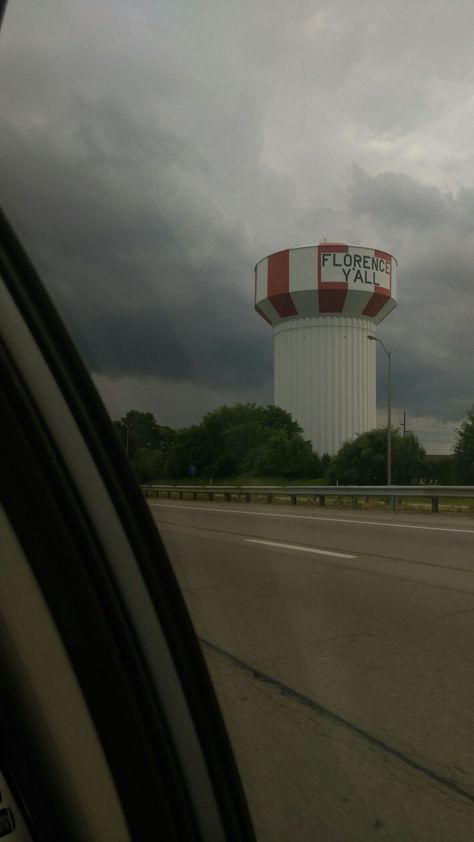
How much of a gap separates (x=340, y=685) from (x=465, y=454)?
3011cm

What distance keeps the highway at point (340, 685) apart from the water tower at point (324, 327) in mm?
970

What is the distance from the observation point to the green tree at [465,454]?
29.7 metres

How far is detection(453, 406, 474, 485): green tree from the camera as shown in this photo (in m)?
29.7

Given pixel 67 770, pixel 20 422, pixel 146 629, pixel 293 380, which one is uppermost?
pixel 293 380

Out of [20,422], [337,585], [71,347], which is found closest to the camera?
[20,422]

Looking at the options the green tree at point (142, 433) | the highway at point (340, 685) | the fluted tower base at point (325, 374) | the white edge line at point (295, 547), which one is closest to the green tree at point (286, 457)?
the fluted tower base at point (325, 374)

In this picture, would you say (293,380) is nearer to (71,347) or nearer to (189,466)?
(189,466)

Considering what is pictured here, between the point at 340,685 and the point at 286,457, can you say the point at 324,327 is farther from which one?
the point at 286,457

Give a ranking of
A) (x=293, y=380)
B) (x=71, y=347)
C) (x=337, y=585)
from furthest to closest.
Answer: (x=337, y=585) < (x=293, y=380) < (x=71, y=347)

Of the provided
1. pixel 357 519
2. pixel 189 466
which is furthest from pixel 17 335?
pixel 357 519

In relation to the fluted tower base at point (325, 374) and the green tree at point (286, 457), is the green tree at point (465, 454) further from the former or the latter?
the green tree at point (286, 457)

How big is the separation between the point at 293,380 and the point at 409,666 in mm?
1799

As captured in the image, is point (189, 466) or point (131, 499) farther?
point (189, 466)

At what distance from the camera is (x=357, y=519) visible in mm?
15867
